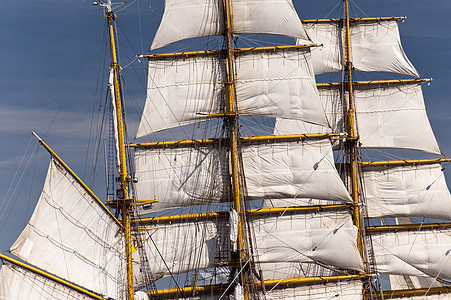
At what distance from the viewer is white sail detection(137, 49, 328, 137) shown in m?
84.2

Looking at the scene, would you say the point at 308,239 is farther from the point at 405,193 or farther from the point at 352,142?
the point at 405,193

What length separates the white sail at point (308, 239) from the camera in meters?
83.9

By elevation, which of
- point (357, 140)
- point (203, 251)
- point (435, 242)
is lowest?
point (203, 251)

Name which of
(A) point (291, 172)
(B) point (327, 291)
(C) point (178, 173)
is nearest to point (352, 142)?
(A) point (291, 172)

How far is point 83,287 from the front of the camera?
68062 mm

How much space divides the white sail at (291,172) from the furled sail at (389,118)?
31.1 ft

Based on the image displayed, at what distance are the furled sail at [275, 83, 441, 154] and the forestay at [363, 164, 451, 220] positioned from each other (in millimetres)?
2663

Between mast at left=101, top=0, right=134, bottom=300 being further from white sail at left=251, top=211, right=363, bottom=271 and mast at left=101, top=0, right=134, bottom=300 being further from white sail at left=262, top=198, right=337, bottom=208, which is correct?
white sail at left=262, top=198, right=337, bottom=208

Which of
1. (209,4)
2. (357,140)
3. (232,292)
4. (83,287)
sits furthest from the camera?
(357,140)

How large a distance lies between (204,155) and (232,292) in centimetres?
1180

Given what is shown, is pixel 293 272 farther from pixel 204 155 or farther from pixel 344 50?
pixel 344 50

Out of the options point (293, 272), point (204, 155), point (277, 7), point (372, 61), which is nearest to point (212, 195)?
point (204, 155)

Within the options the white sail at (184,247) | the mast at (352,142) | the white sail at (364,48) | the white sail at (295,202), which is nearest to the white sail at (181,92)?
the white sail at (184,247)

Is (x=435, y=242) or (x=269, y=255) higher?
(x=435, y=242)
